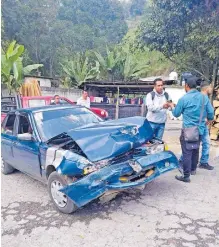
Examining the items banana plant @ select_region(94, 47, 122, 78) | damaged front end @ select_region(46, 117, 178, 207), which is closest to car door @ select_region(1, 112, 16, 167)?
damaged front end @ select_region(46, 117, 178, 207)

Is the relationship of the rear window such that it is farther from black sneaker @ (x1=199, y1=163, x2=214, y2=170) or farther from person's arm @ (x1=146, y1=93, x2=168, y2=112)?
black sneaker @ (x1=199, y1=163, x2=214, y2=170)

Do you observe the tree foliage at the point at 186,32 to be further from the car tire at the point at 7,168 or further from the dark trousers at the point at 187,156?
the car tire at the point at 7,168

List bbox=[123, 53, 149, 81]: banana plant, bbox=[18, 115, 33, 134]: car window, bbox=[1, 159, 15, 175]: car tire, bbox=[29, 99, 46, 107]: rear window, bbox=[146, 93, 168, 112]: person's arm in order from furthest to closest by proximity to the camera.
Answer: bbox=[123, 53, 149, 81]: banana plant → bbox=[29, 99, 46, 107]: rear window → bbox=[1, 159, 15, 175]: car tire → bbox=[146, 93, 168, 112]: person's arm → bbox=[18, 115, 33, 134]: car window

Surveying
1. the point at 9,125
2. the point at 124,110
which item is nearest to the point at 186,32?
the point at 124,110

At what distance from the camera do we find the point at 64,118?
4.80 metres

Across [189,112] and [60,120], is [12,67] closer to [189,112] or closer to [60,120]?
[60,120]

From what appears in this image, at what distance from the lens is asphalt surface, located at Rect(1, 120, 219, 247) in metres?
3.06

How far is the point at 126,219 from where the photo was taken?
11.5ft

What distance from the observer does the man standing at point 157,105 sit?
17.9 ft

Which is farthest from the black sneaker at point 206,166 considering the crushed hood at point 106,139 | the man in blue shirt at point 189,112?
the crushed hood at point 106,139

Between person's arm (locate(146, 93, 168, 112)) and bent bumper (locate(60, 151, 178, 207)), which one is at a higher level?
person's arm (locate(146, 93, 168, 112))

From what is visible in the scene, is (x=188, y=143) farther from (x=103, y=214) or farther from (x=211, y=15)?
(x=211, y=15)

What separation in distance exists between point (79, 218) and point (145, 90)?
30.7ft

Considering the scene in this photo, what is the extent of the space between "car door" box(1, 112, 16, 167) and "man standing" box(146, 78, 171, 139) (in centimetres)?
281
